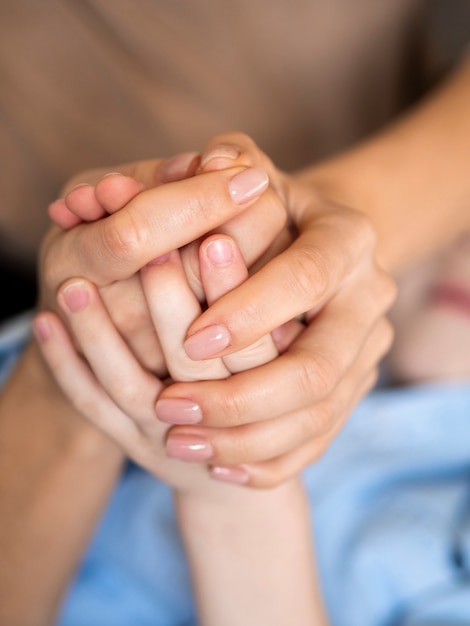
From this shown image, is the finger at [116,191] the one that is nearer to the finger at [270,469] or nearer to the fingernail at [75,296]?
the fingernail at [75,296]

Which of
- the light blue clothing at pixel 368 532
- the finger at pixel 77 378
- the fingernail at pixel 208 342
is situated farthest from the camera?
the light blue clothing at pixel 368 532

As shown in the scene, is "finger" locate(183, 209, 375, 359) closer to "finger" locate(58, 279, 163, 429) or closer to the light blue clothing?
"finger" locate(58, 279, 163, 429)

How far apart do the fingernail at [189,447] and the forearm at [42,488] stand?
205mm

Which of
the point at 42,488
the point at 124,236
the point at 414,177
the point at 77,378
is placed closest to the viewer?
the point at 124,236

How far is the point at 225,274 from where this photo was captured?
51 cm

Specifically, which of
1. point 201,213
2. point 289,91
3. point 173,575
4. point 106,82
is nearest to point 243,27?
point 289,91

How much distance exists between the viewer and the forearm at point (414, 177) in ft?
2.52

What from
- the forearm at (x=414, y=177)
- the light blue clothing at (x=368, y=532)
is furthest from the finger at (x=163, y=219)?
the light blue clothing at (x=368, y=532)

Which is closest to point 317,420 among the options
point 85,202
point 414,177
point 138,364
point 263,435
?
point 263,435

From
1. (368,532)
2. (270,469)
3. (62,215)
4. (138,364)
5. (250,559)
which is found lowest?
(368,532)

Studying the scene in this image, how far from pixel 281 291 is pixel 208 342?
2.6 inches

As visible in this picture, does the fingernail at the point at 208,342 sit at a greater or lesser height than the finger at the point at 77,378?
greater

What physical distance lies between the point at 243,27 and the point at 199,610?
2.59 feet

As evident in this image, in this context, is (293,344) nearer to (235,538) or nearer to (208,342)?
(208,342)
